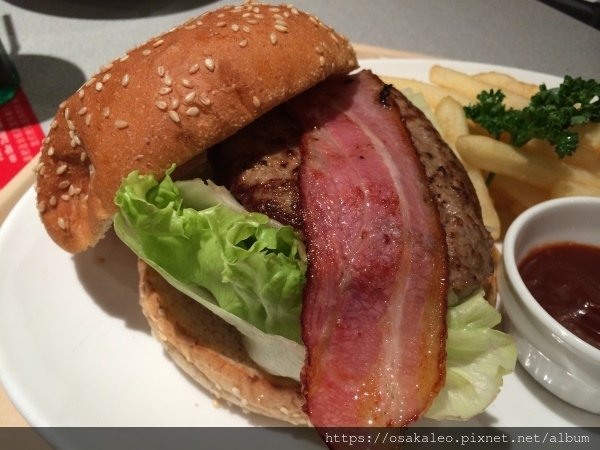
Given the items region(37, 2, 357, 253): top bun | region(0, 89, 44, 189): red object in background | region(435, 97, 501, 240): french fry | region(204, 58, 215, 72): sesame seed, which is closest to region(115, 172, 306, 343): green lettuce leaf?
region(37, 2, 357, 253): top bun

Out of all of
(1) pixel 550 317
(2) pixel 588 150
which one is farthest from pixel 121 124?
(2) pixel 588 150

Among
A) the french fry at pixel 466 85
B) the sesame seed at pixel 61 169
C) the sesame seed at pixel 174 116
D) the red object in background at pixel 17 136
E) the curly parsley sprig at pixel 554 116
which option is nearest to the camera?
the sesame seed at pixel 174 116

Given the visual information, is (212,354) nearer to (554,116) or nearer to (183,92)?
(183,92)

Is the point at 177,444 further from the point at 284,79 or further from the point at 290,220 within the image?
the point at 284,79

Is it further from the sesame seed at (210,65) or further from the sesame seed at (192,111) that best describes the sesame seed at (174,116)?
the sesame seed at (210,65)

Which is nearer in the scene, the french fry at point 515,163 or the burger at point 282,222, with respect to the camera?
the burger at point 282,222

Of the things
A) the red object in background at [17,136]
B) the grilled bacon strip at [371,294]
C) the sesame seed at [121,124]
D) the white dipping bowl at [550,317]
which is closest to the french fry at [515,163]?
the white dipping bowl at [550,317]

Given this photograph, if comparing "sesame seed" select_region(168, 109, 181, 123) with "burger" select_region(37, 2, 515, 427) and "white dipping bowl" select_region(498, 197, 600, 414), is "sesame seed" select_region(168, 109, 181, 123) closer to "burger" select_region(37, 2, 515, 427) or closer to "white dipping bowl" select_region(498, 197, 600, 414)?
"burger" select_region(37, 2, 515, 427)
